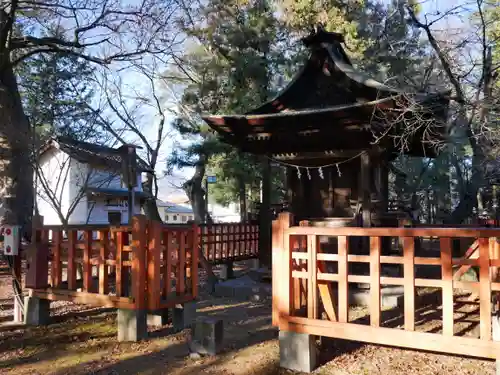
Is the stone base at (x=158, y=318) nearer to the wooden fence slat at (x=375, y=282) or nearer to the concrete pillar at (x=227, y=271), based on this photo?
the wooden fence slat at (x=375, y=282)

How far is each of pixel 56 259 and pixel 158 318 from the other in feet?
6.13

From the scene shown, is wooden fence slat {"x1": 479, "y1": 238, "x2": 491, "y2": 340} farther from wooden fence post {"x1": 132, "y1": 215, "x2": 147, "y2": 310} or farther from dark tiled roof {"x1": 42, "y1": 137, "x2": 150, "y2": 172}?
dark tiled roof {"x1": 42, "y1": 137, "x2": 150, "y2": 172}

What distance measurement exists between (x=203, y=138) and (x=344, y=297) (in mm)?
14376

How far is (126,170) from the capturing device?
852cm

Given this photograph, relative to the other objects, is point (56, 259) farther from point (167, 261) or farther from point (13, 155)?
point (13, 155)

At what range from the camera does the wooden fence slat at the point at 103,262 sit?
6.20 meters

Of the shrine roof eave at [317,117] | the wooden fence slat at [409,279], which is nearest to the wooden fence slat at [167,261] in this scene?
the wooden fence slat at [409,279]

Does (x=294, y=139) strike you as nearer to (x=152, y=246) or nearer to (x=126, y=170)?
(x=126, y=170)

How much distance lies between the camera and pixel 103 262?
619 cm

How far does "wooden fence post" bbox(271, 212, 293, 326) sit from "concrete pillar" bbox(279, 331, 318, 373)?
24 cm

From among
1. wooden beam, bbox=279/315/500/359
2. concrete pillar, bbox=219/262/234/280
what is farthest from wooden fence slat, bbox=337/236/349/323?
concrete pillar, bbox=219/262/234/280

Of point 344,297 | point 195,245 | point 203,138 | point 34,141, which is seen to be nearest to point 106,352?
point 195,245

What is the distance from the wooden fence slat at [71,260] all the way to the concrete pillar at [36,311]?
0.75 metres

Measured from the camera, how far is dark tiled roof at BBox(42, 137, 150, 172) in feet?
44.5
